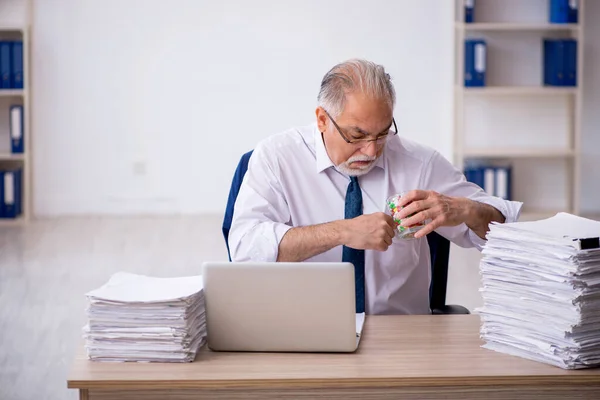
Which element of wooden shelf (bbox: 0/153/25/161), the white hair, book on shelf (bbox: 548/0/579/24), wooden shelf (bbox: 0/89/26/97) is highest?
book on shelf (bbox: 548/0/579/24)

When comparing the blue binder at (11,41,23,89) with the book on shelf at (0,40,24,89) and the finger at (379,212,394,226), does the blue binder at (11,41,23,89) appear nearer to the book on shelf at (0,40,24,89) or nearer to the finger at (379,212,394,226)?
the book on shelf at (0,40,24,89)

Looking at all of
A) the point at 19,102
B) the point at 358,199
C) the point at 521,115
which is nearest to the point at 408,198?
the point at 358,199

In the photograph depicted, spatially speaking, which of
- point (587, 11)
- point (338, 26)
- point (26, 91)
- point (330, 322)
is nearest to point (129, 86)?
point (26, 91)

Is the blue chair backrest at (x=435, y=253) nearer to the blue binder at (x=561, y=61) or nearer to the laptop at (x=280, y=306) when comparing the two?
the laptop at (x=280, y=306)

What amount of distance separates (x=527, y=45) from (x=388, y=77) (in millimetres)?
5237

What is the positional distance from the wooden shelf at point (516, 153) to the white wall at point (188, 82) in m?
0.31

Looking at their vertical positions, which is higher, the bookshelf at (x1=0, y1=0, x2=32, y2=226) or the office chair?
the bookshelf at (x1=0, y1=0, x2=32, y2=226)

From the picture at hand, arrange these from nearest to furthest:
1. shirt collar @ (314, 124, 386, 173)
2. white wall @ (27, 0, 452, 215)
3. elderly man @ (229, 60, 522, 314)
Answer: elderly man @ (229, 60, 522, 314) < shirt collar @ (314, 124, 386, 173) < white wall @ (27, 0, 452, 215)

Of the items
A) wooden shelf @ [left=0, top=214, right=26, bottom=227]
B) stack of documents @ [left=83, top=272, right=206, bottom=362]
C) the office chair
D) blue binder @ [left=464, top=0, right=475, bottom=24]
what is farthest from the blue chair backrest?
wooden shelf @ [left=0, top=214, right=26, bottom=227]

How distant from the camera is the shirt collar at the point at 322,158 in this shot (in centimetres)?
241

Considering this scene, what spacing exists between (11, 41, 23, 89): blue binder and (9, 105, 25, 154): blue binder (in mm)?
177

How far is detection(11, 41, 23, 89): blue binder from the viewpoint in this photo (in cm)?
685

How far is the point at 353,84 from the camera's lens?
87.7 inches

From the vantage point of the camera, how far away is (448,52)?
724 centimetres
